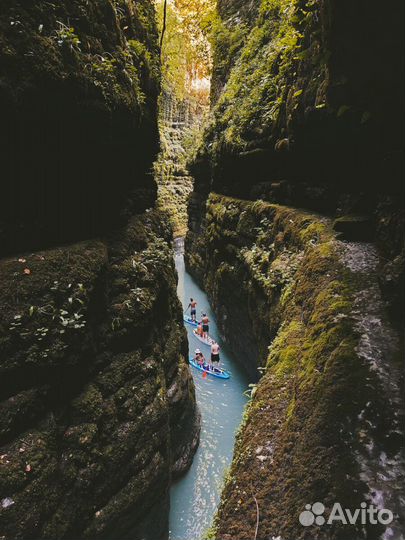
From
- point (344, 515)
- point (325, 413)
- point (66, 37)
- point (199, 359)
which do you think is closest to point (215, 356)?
point (199, 359)

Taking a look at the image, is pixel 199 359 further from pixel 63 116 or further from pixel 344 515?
pixel 344 515

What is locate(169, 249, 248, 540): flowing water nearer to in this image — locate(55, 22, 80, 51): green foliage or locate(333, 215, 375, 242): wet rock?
locate(333, 215, 375, 242): wet rock

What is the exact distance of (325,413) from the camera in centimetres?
296

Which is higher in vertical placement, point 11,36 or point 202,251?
point 11,36

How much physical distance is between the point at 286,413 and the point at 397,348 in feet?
4.26

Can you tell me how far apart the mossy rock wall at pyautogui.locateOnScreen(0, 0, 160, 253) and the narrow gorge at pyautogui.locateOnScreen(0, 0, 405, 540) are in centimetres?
3

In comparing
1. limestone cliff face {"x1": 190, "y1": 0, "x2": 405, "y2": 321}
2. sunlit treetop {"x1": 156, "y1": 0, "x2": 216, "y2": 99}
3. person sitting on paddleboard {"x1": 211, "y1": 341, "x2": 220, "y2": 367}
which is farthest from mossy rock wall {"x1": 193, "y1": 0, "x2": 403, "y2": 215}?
person sitting on paddleboard {"x1": 211, "y1": 341, "x2": 220, "y2": 367}

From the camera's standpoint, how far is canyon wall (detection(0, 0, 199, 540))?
4.10 meters

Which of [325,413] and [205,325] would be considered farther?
[205,325]

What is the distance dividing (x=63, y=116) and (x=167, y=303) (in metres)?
4.66

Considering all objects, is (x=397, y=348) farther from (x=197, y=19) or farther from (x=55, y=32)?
(x=197, y=19)

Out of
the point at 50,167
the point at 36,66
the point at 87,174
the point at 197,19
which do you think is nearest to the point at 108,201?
the point at 87,174

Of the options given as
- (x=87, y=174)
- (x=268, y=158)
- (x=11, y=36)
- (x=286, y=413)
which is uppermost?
(x=11, y=36)

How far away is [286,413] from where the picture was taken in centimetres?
352
